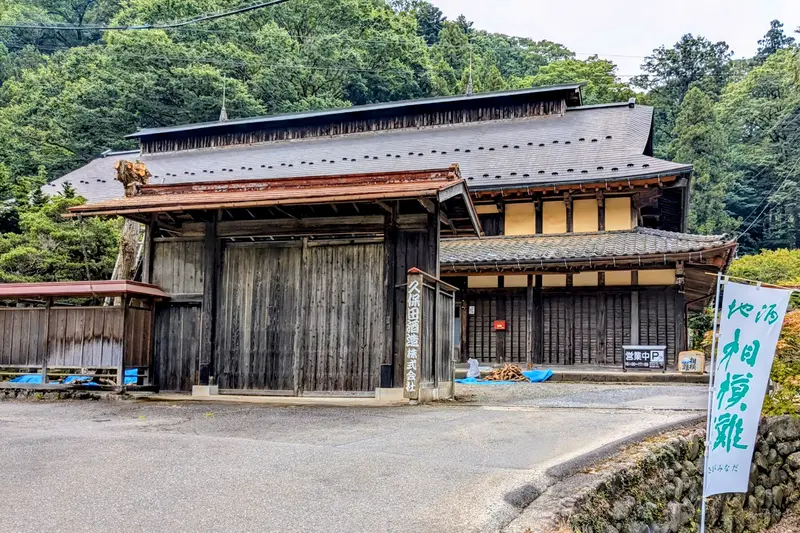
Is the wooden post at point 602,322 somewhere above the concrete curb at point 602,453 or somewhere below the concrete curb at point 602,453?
above

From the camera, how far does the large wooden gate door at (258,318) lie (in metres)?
10.6

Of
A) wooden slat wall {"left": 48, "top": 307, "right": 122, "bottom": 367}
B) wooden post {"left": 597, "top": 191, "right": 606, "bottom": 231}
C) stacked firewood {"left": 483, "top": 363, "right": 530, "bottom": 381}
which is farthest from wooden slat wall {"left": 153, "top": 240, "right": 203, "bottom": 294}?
wooden post {"left": 597, "top": 191, "right": 606, "bottom": 231}

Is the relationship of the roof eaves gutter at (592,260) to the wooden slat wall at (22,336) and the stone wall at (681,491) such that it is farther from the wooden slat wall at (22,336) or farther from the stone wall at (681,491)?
the wooden slat wall at (22,336)

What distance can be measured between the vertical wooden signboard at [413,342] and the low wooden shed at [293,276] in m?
0.48

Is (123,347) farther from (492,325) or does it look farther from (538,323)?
(538,323)

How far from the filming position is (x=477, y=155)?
2033cm

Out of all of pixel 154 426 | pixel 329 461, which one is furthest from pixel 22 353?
pixel 329 461

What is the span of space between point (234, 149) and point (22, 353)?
15892mm

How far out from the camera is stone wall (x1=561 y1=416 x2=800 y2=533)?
4.75m

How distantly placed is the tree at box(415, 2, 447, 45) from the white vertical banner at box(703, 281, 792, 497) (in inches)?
2397

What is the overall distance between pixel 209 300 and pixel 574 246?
9.01 m

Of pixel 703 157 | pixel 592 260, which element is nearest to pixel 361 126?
pixel 592 260

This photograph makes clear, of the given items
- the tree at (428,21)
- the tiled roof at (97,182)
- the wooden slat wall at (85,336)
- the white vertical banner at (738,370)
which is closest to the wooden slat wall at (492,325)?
the wooden slat wall at (85,336)

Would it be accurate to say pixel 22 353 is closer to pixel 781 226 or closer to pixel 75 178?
pixel 75 178
